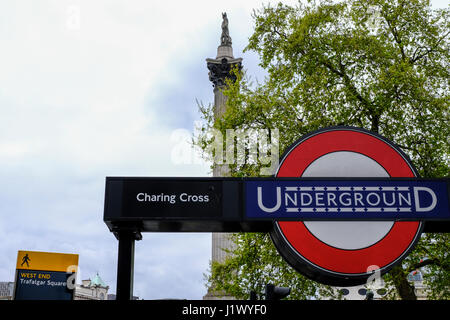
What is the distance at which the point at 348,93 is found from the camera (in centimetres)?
1596

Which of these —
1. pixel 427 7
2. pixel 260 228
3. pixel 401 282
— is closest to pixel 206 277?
pixel 401 282

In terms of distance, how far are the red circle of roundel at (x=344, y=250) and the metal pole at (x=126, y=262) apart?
4.39ft

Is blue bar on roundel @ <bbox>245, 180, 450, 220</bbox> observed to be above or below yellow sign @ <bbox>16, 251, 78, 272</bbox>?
below

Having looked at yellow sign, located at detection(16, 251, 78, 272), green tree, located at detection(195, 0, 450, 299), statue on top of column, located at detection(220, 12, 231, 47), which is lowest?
yellow sign, located at detection(16, 251, 78, 272)

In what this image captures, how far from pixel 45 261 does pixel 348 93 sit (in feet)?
33.9

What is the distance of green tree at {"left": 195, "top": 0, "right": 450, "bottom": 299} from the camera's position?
15.0m

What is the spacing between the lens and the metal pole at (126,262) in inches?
171

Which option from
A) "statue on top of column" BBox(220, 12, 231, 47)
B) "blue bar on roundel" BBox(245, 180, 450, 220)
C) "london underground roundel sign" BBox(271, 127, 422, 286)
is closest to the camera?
"london underground roundel sign" BBox(271, 127, 422, 286)

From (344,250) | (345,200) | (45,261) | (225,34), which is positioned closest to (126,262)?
(344,250)

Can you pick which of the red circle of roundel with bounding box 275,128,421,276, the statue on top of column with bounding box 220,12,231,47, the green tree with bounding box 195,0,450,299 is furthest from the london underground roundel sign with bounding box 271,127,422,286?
the statue on top of column with bounding box 220,12,231,47

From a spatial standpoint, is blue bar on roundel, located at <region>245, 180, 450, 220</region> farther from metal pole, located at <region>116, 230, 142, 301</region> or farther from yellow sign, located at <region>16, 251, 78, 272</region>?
yellow sign, located at <region>16, 251, 78, 272</region>

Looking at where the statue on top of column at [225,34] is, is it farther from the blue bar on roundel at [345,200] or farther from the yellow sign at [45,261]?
the blue bar on roundel at [345,200]

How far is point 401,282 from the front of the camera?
14812 millimetres

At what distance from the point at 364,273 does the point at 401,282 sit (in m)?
11.6
